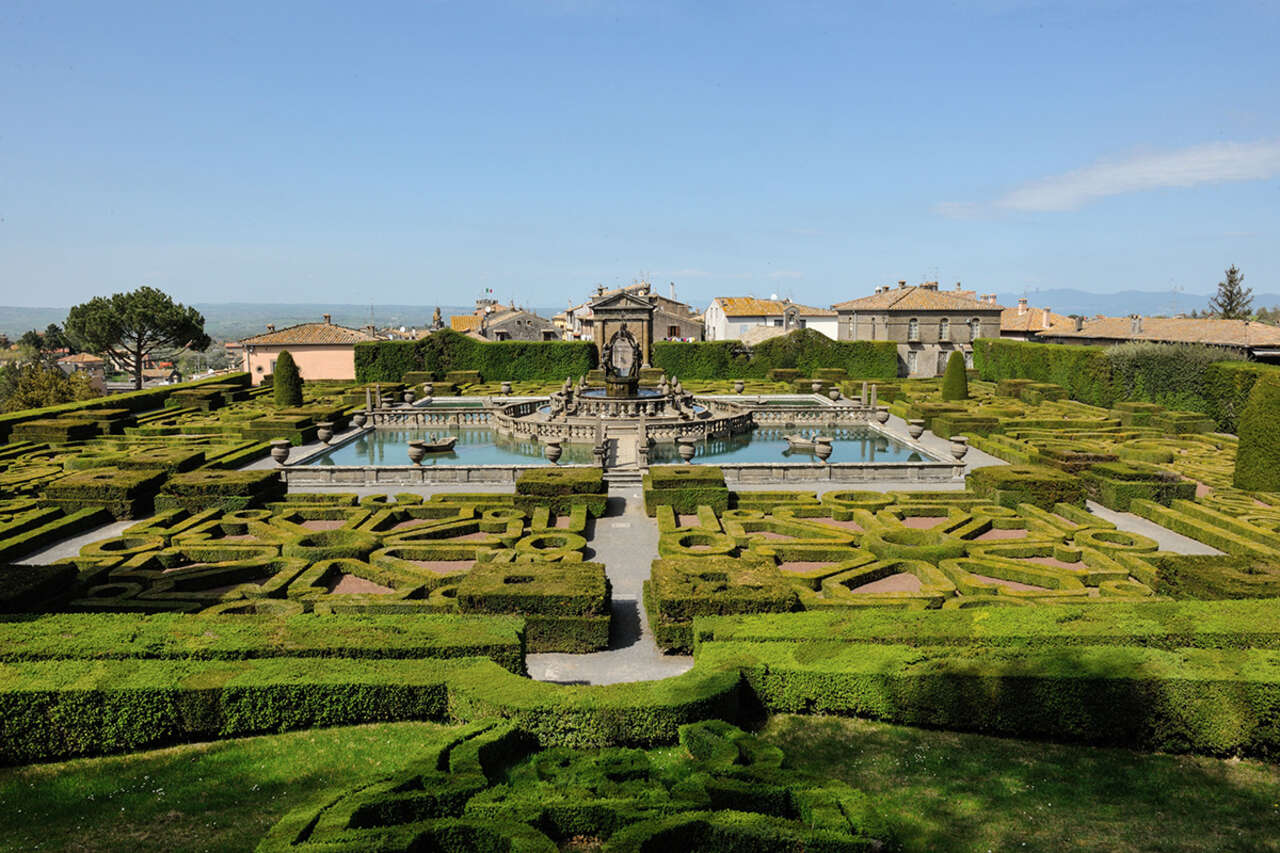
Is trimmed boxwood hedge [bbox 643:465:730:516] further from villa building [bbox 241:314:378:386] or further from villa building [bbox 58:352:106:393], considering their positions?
villa building [bbox 58:352:106:393]

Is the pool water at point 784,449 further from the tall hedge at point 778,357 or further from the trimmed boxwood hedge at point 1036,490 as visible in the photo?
Result: the tall hedge at point 778,357

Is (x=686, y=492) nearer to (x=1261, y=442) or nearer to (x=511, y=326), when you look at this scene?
(x=1261, y=442)

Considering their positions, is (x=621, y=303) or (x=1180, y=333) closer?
(x=1180, y=333)

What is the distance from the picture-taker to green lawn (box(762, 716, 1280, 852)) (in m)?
7.71

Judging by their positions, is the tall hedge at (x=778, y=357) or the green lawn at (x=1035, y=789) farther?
the tall hedge at (x=778, y=357)

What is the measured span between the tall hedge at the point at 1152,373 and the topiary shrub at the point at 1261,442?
9891 millimetres

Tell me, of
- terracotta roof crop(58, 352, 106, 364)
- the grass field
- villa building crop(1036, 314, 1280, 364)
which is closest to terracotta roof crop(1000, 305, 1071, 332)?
villa building crop(1036, 314, 1280, 364)

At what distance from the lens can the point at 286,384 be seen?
4609 centimetres

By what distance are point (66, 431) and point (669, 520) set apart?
97.9ft

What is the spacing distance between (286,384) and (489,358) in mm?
18906

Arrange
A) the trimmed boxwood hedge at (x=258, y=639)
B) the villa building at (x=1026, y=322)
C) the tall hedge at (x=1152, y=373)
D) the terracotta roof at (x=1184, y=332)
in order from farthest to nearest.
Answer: the villa building at (x=1026, y=322) < the terracotta roof at (x=1184, y=332) < the tall hedge at (x=1152, y=373) < the trimmed boxwood hedge at (x=258, y=639)

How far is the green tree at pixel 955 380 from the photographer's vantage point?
4684cm

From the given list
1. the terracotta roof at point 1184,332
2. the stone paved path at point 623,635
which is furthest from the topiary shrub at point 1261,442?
the terracotta roof at point 1184,332

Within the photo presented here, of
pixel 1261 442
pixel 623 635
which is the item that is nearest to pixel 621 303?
pixel 1261 442
